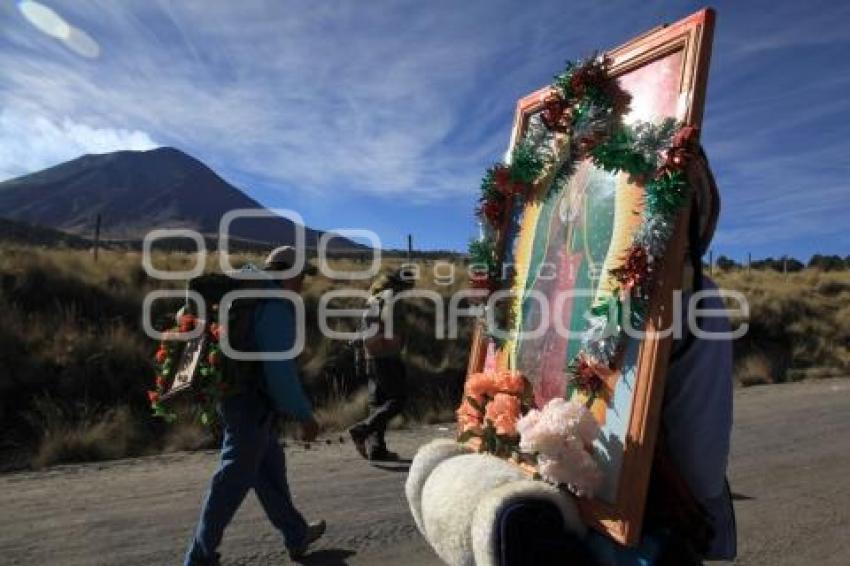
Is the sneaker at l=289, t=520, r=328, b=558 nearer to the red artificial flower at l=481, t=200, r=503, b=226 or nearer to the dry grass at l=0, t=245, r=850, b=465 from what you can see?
the red artificial flower at l=481, t=200, r=503, b=226

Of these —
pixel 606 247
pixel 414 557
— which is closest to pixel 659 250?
pixel 606 247

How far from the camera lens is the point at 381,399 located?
876 cm

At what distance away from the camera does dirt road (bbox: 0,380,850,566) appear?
5.62m

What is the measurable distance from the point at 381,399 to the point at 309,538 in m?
3.22

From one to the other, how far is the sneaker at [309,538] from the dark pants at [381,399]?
8.79 feet

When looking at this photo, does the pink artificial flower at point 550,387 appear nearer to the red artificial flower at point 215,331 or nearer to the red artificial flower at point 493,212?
the red artificial flower at point 493,212

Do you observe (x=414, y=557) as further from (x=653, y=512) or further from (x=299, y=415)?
(x=653, y=512)

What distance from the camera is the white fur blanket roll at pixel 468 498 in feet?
7.91

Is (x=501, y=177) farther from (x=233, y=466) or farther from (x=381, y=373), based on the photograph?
(x=381, y=373)

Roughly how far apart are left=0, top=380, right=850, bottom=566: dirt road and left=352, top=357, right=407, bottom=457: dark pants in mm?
304

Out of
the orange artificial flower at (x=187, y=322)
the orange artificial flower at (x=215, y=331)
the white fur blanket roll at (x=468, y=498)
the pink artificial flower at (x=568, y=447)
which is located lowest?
the white fur blanket roll at (x=468, y=498)

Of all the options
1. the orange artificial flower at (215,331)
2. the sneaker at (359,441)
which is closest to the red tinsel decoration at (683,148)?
the orange artificial flower at (215,331)

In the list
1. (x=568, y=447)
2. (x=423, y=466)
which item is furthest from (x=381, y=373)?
(x=568, y=447)

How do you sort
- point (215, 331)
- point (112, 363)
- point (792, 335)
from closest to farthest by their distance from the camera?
point (215, 331)
point (112, 363)
point (792, 335)
